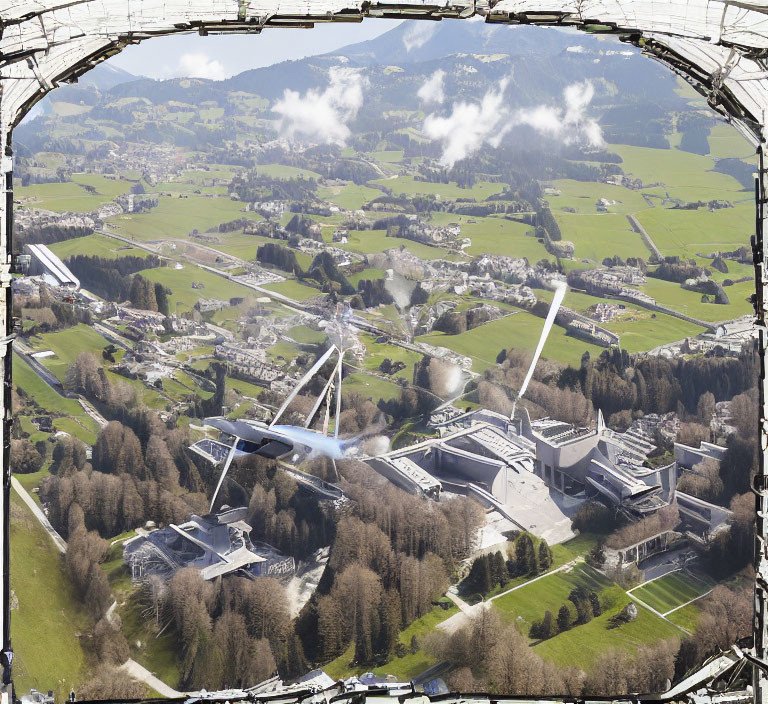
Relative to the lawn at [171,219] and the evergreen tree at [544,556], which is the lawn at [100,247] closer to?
the lawn at [171,219]

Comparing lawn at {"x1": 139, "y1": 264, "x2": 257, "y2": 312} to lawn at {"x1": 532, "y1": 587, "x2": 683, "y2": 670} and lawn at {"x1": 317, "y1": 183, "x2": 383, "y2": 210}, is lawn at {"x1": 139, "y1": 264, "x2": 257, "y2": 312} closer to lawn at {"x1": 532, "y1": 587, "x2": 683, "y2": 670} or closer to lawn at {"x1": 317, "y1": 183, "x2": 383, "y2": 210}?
lawn at {"x1": 317, "y1": 183, "x2": 383, "y2": 210}

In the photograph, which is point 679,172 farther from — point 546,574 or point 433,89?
point 546,574

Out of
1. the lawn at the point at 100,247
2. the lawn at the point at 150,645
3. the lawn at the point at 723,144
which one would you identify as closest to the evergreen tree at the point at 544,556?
the lawn at the point at 150,645

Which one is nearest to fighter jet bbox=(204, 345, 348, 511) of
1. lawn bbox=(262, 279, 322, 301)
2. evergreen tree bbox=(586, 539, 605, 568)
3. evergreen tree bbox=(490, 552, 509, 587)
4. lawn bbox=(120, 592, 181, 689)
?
lawn bbox=(262, 279, 322, 301)

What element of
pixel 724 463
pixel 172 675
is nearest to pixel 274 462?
pixel 172 675

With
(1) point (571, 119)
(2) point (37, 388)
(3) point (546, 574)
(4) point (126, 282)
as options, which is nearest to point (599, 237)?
(1) point (571, 119)

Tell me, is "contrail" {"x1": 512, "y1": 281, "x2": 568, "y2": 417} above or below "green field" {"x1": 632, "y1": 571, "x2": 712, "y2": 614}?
above
